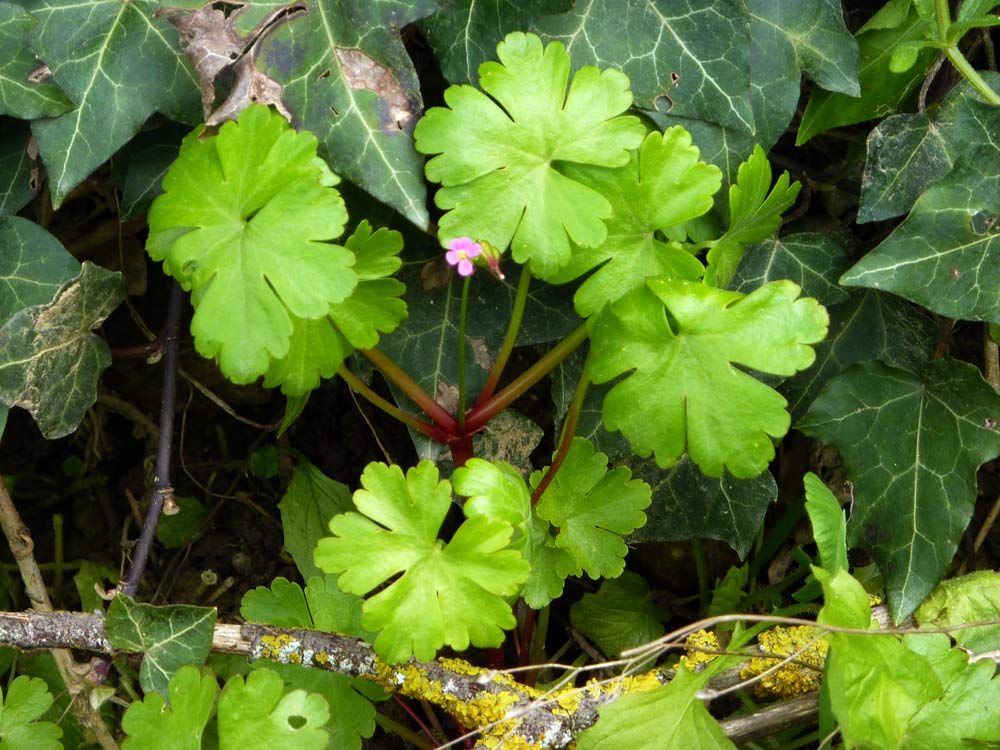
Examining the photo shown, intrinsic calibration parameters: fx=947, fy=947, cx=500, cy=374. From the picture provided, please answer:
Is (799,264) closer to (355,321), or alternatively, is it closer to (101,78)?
(355,321)

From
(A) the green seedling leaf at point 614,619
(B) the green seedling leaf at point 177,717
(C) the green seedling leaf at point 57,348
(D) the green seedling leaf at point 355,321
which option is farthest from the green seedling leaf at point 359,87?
(A) the green seedling leaf at point 614,619

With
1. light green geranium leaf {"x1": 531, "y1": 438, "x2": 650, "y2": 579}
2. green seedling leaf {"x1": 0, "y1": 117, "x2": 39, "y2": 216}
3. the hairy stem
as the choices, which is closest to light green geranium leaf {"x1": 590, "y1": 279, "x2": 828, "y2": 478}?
light green geranium leaf {"x1": 531, "y1": 438, "x2": 650, "y2": 579}

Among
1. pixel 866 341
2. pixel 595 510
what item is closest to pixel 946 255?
pixel 866 341

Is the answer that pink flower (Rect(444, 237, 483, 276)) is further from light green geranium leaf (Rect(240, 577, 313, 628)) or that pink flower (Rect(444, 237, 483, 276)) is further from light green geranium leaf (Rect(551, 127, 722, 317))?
light green geranium leaf (Rect(240, 577, 313, 628))

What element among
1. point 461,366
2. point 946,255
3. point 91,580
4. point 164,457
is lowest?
point 91,580

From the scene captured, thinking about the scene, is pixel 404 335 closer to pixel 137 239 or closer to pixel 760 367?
pixel 760 367

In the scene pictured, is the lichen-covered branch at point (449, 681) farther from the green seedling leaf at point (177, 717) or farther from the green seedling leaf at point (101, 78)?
the green seedling leaf at point (101, 78)
